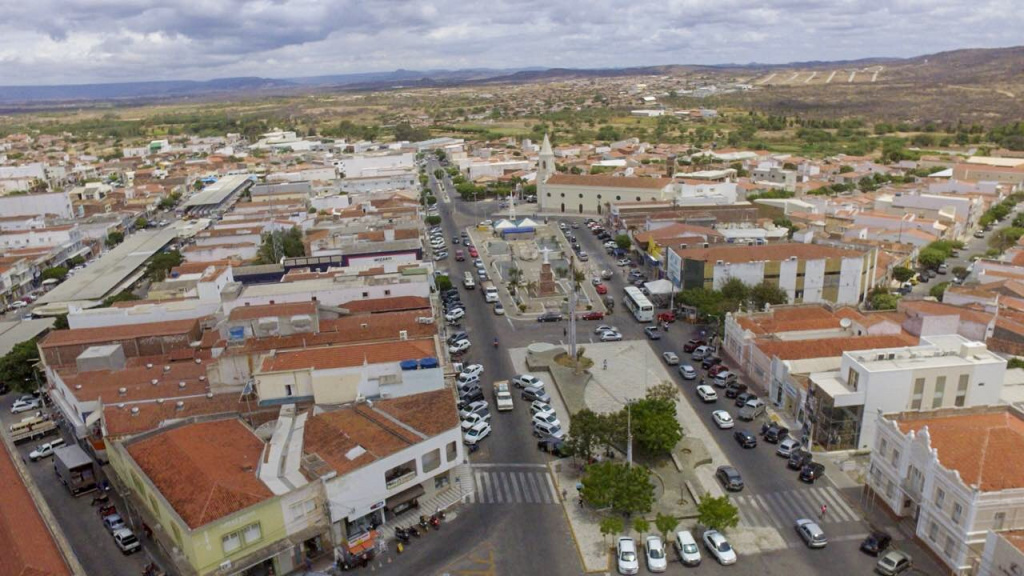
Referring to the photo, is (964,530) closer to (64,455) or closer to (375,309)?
(375,309)

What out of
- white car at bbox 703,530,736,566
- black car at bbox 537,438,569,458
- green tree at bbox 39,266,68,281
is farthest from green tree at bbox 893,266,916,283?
green tree at bbox 39,266,68,281

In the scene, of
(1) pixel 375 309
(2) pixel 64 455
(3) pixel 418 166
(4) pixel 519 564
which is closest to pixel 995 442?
(4) pixel 519 564

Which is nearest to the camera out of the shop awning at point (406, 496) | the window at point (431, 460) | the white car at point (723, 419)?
the shop awning at point (406, 496)

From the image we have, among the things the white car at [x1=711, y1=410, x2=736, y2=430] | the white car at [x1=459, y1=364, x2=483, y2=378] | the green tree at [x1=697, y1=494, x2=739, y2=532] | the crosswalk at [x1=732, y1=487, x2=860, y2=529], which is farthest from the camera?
the white car at [x1=459, y1=364, x2=483, y2=378]

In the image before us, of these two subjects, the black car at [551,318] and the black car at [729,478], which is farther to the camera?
the black car at [551,318]

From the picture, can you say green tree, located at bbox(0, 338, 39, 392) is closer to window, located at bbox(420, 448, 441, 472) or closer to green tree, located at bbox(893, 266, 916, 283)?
window, located at bbox(420, 448, 441, 472)

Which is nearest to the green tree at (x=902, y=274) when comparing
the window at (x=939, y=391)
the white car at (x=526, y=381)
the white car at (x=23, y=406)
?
the window at (x=939, y=391)

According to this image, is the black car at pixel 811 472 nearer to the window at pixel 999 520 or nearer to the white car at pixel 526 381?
the window at pixel 999 520
